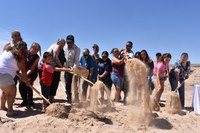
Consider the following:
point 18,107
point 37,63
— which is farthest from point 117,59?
point 18,107

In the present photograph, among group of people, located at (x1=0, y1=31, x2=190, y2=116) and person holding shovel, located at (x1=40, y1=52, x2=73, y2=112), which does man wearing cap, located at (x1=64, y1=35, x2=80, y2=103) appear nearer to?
group of people, located at (x1=0, y1=31, x2=190, y2=116)

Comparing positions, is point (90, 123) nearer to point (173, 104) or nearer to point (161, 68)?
point (173, 104)

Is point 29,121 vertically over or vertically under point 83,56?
under

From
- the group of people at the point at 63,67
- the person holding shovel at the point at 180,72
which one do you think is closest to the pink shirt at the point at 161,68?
the group of people at the point at 63,67

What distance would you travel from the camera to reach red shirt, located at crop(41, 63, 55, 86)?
6.73 m

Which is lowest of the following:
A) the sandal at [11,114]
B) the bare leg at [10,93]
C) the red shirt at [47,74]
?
the sandal at [11,114]

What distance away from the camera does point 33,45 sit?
23.6ft

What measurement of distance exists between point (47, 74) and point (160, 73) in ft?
11.9

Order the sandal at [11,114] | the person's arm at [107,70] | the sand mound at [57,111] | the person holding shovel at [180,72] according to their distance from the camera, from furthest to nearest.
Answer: the person's arm at [107,70]
the person holding shovel at [180,72]
the sandal at [11,114]
the sand mound at [57,111]

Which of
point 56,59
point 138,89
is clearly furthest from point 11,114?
point 138,89

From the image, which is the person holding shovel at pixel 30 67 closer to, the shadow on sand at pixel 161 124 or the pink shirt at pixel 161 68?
the shadow on sand at pixel 161 124

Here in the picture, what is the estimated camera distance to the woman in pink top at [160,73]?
8609 mm

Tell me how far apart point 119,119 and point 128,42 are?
2.64 metres

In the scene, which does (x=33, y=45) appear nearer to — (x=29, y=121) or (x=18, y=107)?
(x=18, y=107)
